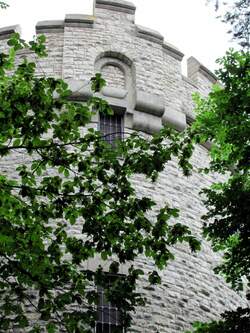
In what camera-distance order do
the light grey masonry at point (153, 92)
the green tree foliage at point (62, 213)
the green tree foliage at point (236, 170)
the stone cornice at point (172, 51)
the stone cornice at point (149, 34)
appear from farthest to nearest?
the stone cornice at point (172, 51)
the stone cornice at point (149, 34)
the light grey masonry at point (153, 92)
the green tree foliage at point (236, 170)
the green tree foliage at point (62, 213)

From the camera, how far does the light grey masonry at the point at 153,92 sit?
1143 centimetres

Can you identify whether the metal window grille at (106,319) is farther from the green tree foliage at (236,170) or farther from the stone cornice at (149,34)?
the stone cornice at (149,34)

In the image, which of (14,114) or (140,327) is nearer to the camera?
(14,114)

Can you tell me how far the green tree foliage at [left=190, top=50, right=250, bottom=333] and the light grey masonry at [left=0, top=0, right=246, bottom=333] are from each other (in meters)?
1.32

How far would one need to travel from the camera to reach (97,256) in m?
11.0

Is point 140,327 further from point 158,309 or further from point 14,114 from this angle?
point 14,114

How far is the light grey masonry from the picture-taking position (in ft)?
37.5

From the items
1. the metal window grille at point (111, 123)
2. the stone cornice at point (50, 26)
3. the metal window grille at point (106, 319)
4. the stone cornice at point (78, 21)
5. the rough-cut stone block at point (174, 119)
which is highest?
the stone cornice at point (78, 21)

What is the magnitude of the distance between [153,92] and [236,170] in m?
4.53

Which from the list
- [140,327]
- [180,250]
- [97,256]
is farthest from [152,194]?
[140,327]

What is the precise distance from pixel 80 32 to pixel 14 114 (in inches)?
286

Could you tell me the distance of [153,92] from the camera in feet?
46.5

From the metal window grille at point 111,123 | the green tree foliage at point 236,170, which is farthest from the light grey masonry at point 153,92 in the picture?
the green tree foliage at point 236,170

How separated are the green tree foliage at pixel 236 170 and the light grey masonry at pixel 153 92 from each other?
1316 mm
